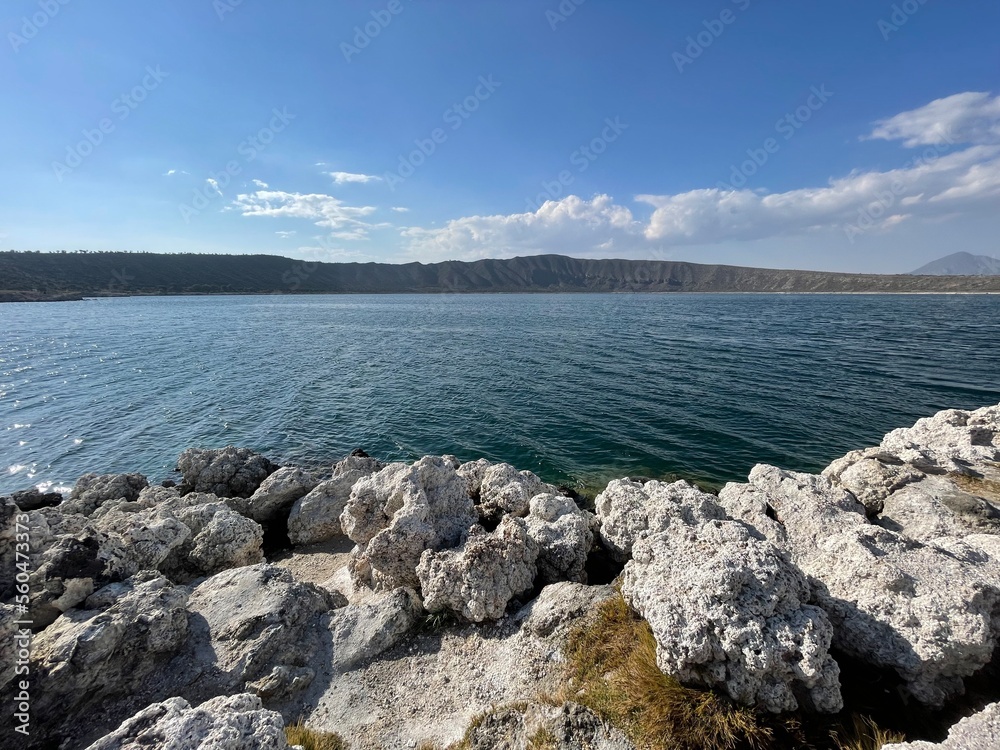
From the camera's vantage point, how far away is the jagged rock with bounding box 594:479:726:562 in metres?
9.55

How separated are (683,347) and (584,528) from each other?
143 ft

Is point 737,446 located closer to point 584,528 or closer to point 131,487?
point 584,528

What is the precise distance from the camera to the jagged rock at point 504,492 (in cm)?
1233

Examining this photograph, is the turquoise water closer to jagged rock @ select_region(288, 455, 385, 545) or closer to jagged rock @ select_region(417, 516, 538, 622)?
jagged rock @ select_region(288, 455, 385, 545)

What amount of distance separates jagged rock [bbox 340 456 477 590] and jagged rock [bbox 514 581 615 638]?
292 cm

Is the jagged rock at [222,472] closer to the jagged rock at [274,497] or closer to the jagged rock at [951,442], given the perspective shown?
the jagged rock at [274,497]

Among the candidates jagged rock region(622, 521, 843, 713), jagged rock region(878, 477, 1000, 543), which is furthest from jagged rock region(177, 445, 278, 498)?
jagged rock region(878, 477, 1000, 543)

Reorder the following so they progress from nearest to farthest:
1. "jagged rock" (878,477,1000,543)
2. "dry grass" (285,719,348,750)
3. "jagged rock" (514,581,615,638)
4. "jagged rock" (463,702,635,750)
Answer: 1. "jagged rock" (463,702,635,750)
2. "dry grass" (285,719,348,750)
3. "jagged rock" (514,581,615,638)
4. "jagged rock" (878,477,1000,543)

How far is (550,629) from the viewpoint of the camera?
298 inches

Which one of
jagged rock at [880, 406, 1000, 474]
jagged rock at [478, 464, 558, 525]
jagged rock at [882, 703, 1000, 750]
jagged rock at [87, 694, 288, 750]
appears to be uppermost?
jagged rock at [882, 703, 1000, 750]

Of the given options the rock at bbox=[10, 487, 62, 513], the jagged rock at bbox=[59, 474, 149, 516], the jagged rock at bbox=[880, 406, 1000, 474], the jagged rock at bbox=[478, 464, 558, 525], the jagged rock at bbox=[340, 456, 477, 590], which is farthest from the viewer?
the rock at bbox=[10, 487, 62, 513]

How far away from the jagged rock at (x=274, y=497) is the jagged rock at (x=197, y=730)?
10.3 meters

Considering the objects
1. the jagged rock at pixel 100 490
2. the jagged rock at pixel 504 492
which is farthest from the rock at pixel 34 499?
the jagged rock at pixel 504 492

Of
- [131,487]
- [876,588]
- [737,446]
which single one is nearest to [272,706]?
[876,588]
